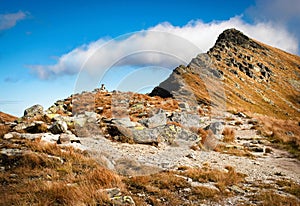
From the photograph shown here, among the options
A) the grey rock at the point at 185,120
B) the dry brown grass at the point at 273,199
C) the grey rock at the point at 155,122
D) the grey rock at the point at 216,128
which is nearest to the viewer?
the dry brown grass at the point at 273,199

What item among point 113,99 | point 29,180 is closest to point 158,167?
point 29,180

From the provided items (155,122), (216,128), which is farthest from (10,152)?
(216,128)

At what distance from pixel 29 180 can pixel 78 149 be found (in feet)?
11.0

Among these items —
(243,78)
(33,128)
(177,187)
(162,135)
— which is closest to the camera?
(177,187)

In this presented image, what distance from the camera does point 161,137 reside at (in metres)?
15.0

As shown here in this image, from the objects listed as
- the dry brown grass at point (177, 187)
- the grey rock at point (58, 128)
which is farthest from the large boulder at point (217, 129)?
the grey rock at point (58, 128)

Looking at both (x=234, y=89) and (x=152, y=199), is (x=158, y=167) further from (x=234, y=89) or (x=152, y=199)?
(x=234, y=89)

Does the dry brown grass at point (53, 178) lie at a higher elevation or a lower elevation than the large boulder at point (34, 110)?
lower

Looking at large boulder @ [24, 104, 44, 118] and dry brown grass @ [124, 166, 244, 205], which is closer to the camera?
dry brown grass @ [124, 166, 244, 205]

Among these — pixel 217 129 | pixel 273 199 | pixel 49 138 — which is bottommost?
pixel 273 199

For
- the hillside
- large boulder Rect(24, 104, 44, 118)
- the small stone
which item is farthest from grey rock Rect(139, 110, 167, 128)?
the hillside

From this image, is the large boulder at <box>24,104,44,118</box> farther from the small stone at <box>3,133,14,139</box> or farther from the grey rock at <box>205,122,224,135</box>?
the grey rock at <box>205,122,224,135</box>

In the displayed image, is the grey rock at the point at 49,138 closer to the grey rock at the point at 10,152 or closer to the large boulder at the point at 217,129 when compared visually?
the grey rock at the point at 10,152

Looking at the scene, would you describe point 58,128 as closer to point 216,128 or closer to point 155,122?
point 155,122
